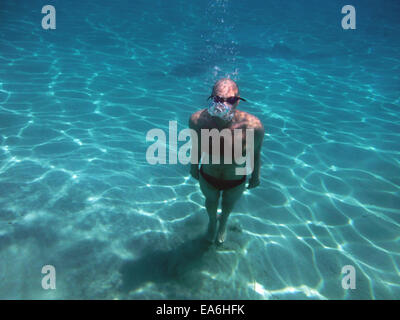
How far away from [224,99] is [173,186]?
2853mm

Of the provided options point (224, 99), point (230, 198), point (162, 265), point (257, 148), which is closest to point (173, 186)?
point (162, 265)

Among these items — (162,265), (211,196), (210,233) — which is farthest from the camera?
(210,233)

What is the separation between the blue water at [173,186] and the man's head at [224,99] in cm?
221

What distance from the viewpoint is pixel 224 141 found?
9.70ft

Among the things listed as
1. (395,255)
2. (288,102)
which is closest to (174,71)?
(288,102)

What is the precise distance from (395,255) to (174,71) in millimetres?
11183

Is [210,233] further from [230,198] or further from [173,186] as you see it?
[173,186]

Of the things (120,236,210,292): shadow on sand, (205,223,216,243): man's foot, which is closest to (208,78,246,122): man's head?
(205,223,216,243): man's foot

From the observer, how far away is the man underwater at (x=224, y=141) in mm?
2783

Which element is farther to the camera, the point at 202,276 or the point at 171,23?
the point at 171,23

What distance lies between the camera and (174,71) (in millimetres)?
12375

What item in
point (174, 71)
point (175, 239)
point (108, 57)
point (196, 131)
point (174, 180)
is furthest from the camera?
point (108, 57)

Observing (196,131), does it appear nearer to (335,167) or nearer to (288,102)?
(335,167)

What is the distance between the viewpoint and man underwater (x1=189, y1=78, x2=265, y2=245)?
2783mm
